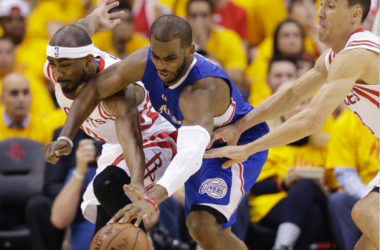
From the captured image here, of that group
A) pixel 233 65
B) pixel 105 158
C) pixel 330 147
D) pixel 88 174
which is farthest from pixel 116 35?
pixel 105 158

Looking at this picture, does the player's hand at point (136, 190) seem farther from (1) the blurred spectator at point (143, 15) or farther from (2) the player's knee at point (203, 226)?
(1) the blurred spectator at point (143, 15)

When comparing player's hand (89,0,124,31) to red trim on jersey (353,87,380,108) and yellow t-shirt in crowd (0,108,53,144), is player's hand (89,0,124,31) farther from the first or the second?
yellow t-shirt in crowd (0,108,53,144)

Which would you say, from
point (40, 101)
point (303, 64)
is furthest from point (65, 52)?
point (303, 64)

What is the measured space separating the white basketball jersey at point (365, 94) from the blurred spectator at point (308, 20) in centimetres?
443

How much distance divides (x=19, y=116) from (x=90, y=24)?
2430 mm

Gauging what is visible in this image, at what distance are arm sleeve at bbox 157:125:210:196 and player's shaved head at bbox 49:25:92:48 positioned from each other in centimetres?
100

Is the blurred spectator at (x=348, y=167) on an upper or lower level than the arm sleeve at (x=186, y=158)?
lower

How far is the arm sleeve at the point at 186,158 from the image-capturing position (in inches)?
196

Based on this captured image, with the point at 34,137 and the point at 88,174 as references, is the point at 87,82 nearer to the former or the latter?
the point at 88,174

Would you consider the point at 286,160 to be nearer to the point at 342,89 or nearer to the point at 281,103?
the point at 281,103

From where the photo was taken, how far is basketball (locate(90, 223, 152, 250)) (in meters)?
4.96

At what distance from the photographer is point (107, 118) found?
584 cm

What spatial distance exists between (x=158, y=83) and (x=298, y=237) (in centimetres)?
250

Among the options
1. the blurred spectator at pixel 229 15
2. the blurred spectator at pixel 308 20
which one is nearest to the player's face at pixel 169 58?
the blurred spectator at pixel 308 20
